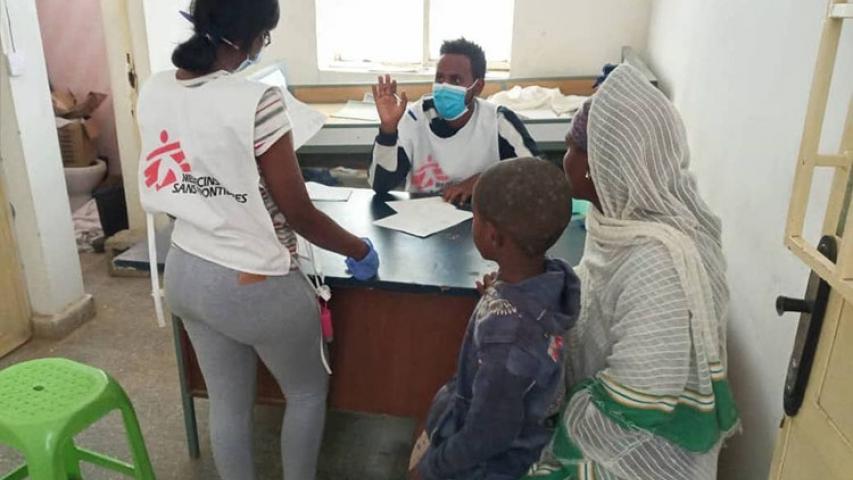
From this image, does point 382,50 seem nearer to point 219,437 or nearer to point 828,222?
point 219,437

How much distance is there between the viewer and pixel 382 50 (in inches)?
158

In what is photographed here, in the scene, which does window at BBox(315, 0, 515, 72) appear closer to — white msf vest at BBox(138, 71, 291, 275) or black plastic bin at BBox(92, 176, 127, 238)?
black plastic bin at BBox(92, 176, 127, 238)

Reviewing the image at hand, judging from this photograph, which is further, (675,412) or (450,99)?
(450,99)

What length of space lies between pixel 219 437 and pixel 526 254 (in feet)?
2.99

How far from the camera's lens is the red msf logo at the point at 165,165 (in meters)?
1.26

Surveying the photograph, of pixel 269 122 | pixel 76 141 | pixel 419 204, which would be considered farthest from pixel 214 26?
pixel 76 141

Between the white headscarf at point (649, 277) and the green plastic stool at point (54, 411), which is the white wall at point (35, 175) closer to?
the green plastic stool at point (54, 411)

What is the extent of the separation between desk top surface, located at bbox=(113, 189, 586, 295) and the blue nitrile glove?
0.02 m

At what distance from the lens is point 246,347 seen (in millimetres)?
1516

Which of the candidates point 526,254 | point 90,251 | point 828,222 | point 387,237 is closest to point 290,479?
point 387,237

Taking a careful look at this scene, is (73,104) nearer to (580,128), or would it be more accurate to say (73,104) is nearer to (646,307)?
(580,128)

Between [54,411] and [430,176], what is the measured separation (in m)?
1.30

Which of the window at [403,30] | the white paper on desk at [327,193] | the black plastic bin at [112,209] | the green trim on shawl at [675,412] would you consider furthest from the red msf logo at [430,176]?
the black plastic bin at [112,209]

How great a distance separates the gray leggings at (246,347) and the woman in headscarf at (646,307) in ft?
1.91
